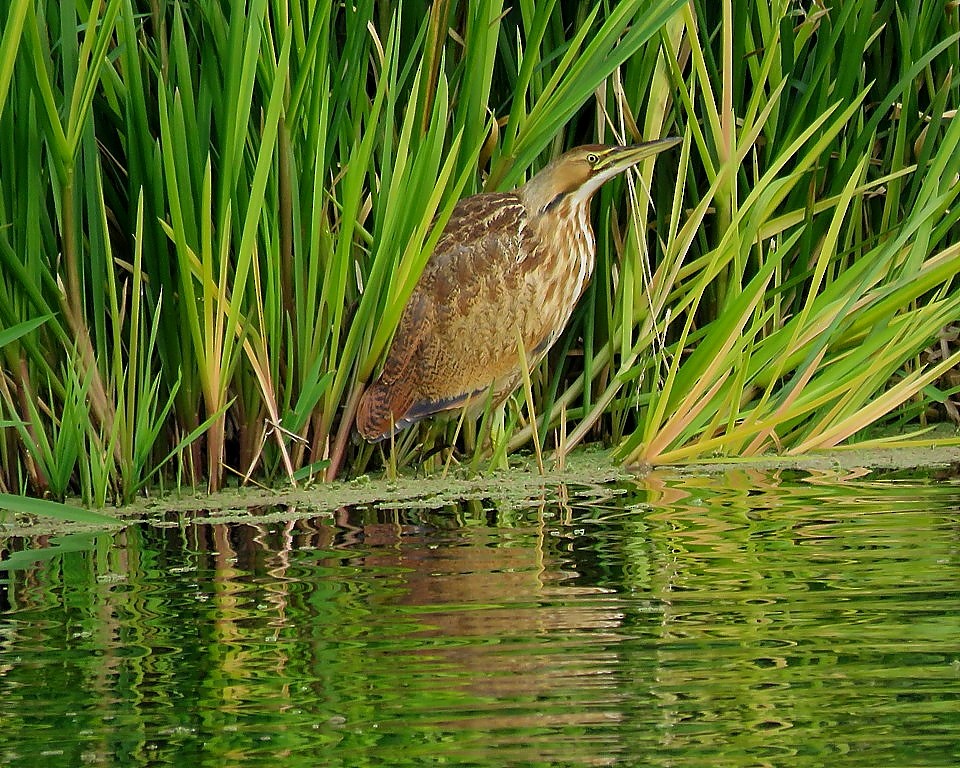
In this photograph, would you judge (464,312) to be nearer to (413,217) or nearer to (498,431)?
(498,431)

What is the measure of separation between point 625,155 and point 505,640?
2.32 meters

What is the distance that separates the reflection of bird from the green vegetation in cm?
12

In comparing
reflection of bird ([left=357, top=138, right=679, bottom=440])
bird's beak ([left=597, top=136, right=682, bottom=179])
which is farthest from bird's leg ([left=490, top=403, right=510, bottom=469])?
bird's beak ([left=597, top=136, right=682, bottom=179])

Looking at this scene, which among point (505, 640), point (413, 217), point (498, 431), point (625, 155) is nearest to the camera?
point (505, 640)

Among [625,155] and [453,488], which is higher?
[625,155]

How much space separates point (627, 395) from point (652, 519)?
1.21 m

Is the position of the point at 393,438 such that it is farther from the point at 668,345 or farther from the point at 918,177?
the point at 918,177

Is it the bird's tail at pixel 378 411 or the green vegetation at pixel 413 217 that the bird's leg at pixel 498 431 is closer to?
the green vegetation at pixel 413 217

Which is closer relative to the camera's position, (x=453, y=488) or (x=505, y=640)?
(x=505, y=640)

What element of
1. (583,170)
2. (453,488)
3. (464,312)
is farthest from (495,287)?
(453,488)

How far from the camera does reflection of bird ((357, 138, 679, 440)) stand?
470 centimetres

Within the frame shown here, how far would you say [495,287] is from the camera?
475cm

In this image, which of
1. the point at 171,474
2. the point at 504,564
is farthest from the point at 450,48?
the point at 504,564

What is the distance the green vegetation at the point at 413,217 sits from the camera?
13.2ft
